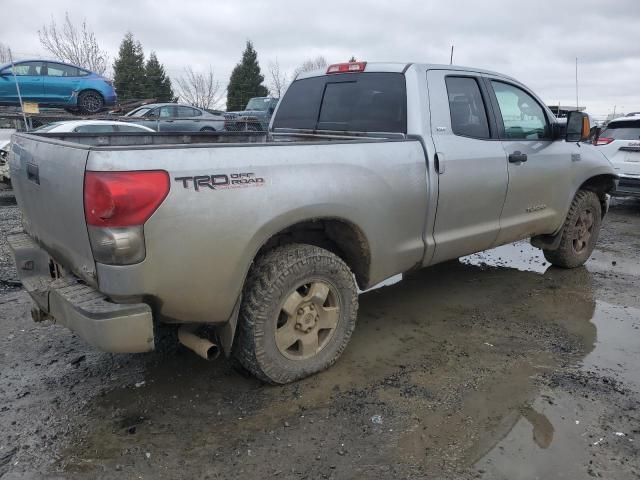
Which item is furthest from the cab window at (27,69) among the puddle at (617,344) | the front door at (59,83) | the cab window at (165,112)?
the puddle at (617,344)

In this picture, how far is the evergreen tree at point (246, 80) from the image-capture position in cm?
3881

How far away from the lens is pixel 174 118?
15.7 m

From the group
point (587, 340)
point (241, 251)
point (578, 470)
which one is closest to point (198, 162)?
point (241, 251)

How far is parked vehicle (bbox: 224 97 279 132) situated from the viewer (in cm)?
1691

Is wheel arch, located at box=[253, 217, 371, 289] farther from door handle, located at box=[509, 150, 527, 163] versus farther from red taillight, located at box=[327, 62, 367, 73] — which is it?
door handle, located at box=[509, 150, 527, 163]

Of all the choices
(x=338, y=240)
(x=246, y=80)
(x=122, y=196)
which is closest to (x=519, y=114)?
(x=338, y=240)

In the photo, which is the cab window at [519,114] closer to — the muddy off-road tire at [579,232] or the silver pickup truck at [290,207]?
the silver pickup truck at [290,207]

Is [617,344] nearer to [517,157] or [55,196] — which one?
[517,157]

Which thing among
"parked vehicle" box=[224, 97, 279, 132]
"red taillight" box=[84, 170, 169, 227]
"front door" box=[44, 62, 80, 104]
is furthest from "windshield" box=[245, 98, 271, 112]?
"red taillight" box=[84, 170, 169, 227]

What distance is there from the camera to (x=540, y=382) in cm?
324

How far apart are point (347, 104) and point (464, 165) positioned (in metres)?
1.06

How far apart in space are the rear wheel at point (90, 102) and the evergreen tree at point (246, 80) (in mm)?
22981

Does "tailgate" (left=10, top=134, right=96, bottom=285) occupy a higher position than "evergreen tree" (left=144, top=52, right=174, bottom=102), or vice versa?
"evergreen tree" (left=144, top=52, right=174, bottom=102)

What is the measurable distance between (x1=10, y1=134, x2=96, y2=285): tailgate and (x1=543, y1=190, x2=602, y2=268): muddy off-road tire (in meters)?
4.54
